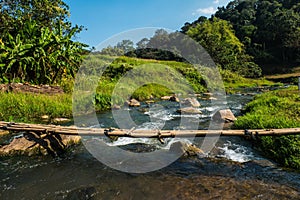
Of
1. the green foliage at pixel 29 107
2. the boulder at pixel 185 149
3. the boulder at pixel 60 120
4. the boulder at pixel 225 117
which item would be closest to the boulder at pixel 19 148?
the green foliage at pixel 29 107

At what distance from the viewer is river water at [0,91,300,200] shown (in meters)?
3.84

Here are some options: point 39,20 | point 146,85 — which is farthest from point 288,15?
point 39,20

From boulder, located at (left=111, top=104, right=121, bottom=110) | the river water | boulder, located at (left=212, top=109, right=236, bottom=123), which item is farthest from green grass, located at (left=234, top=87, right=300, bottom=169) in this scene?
boulder, located at (left=111, top=104, right=121, bottom=110)

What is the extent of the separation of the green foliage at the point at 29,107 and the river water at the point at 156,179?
4396 millimetres

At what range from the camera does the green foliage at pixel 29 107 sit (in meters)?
9.17

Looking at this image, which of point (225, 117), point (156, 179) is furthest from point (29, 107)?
point (225, 117)

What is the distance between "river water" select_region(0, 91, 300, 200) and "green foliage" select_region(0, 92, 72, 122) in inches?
173

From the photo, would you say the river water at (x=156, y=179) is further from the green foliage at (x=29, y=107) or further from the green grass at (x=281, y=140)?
the green foliage at (x=29, y=107)

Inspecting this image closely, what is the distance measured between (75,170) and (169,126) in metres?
4.80

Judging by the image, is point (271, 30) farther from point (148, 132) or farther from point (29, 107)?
point (148, 132)

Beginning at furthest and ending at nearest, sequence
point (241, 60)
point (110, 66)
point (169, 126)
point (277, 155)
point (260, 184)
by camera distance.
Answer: point (241, 60), point (110, 66), point (169, 126), point (277, 155), point (260, 184)

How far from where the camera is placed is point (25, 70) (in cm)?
1362

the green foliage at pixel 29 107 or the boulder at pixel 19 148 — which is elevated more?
the green foliage at pixel 29 107

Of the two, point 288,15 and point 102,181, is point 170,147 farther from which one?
point 288,15
